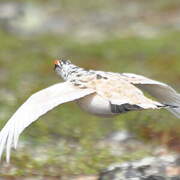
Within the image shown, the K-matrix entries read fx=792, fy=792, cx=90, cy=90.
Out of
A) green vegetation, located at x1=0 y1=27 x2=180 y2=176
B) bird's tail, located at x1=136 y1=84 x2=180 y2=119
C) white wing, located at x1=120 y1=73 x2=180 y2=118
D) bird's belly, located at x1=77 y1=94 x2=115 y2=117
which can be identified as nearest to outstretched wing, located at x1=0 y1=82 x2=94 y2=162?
bird's belly, located at x1=77 y1=94 x2=115 y2=117

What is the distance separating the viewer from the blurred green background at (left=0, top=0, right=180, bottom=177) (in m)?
11.1

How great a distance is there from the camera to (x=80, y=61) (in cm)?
2195

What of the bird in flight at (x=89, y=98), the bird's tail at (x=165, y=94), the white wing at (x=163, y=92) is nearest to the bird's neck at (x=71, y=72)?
the bird in flight at (x=89, y=98)

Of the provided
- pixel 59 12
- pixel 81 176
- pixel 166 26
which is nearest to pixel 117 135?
pixel 81 176

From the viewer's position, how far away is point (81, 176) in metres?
10.2

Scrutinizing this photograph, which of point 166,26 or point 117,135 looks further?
point 166,26

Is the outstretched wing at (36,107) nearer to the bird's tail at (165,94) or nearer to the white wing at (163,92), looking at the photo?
the white wing at (163,92)

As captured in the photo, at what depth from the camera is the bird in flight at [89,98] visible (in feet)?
26.9

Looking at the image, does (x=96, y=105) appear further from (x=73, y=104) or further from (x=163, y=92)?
(x=73, y=104)

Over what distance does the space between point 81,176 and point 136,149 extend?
180cm

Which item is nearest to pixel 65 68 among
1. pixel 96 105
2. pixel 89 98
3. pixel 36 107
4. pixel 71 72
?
pixel 71 72

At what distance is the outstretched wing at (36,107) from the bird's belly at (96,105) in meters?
0.10

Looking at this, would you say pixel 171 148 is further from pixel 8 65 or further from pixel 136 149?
pixel 8 65

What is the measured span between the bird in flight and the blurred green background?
5.37 ft
